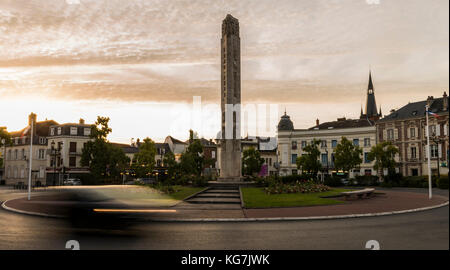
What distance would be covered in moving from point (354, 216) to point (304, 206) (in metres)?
4.70

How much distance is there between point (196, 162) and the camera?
63688 mm

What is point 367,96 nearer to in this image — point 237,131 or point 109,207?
point 237,131

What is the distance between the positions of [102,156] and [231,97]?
30.8 meters

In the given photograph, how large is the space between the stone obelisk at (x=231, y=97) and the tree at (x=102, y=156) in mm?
28181

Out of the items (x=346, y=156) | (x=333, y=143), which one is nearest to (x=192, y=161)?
(x=346, y=156)

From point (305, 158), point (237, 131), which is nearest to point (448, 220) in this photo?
point (237, 131)

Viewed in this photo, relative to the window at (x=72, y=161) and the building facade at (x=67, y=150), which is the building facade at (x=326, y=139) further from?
the window at (x=72, y=161)

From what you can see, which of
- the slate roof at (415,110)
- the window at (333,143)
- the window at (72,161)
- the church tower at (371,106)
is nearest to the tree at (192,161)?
the window at (72,161)

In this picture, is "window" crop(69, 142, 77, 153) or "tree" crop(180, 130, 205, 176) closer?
"tree" crop(180, 130, 205, 176)

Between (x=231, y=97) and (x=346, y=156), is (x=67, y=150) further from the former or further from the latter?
(x=346, y=156)

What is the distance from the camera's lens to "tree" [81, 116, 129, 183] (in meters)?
57.1

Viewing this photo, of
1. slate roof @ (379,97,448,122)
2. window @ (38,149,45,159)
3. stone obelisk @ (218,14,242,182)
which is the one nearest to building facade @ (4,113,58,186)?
window @ (38,149,45,159)

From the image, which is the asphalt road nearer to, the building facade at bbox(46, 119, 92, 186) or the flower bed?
the flower bed

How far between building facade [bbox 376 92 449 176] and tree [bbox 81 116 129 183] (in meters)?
52.6
